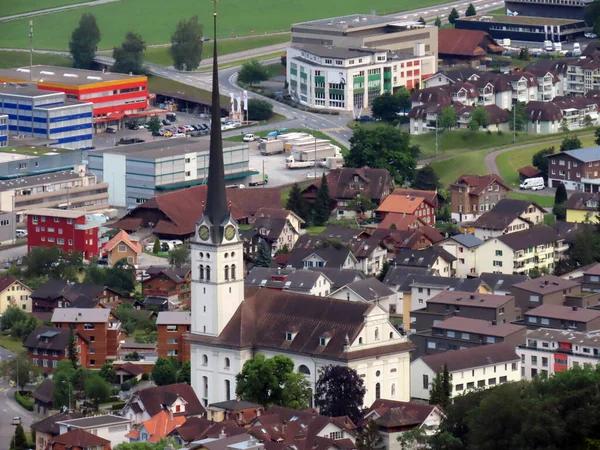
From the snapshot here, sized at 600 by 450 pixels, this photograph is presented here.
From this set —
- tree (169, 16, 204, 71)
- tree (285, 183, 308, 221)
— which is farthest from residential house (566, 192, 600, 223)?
tree (169, 16, 204, 71)

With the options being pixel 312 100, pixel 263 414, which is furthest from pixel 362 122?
pixel 263 414

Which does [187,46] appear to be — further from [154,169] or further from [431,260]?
[431,260]

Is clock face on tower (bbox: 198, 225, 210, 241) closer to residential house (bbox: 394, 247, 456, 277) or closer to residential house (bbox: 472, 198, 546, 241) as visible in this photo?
residential house (bbox: 394, 247, 456, 277)

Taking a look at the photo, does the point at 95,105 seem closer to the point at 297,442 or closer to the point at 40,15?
the point at 40,15

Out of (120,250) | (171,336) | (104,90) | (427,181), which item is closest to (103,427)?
(171,336)

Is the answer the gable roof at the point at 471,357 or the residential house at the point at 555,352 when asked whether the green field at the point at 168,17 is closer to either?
the residential house at the point at 555,352

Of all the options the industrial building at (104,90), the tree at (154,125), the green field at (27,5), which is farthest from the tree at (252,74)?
the green field at (27,5)
